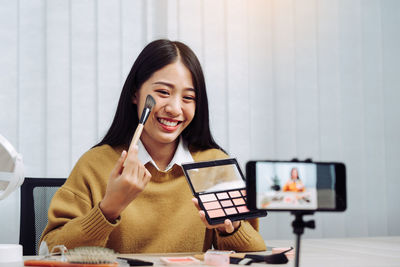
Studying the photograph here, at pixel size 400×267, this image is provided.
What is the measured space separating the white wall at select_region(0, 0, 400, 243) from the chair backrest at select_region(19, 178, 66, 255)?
1.58ft

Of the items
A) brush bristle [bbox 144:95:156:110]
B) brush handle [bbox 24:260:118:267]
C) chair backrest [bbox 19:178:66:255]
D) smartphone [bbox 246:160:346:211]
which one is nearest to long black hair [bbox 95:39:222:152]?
brush bristle [bbox 144:95:156:110]

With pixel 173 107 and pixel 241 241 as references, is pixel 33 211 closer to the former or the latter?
pixel 173 107

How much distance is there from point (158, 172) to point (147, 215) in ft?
0.41

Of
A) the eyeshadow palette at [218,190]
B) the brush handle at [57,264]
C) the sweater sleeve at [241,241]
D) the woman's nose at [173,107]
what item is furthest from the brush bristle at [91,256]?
the woman's nose at [173,107]

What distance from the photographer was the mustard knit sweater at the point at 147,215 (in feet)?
3.71

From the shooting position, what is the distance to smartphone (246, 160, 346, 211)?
23.6 inches

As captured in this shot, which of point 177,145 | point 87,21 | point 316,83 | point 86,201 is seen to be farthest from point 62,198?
A: point 316,83

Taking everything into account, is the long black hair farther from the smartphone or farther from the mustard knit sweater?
the smartphone

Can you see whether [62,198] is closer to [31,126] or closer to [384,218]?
[31,126]

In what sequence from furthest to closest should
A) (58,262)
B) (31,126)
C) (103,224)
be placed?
(31,126) → (103,224) → (58,262)

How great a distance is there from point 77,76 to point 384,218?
1511 millimetres

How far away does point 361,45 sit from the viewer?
7.21 feet

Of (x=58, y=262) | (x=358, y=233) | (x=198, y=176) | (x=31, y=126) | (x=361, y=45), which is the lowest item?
(x=358, y=233)

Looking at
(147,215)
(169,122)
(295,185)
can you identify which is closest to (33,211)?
(147,215)
